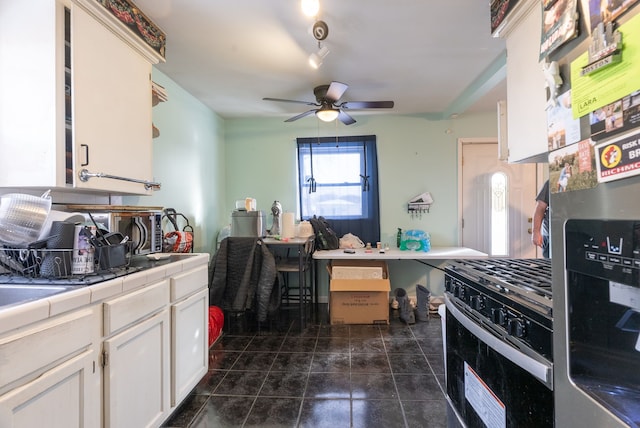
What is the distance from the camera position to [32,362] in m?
0.93

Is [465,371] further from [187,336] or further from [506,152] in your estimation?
[187,336]

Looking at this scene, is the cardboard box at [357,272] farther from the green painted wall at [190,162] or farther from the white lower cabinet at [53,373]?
the white lower cabinet at [53,373]

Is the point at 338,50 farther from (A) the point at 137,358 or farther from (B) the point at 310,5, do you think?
(A) the point at 137,358

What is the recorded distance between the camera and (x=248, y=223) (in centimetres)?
323

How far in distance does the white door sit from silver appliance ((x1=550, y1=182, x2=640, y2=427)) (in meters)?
3.37

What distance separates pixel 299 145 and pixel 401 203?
1.46m

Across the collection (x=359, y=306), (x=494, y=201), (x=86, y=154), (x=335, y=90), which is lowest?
(x=359, y=306)

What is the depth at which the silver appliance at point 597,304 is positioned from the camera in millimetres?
549

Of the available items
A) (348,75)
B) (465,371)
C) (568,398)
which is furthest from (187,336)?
(348,75)

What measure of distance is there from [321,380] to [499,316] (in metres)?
1.54

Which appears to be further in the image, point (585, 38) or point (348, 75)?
point (348, 75)

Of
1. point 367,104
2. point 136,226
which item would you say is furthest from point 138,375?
point 367,104

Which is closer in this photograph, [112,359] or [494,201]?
[112,359]

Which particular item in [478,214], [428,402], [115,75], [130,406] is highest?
[115,75]
